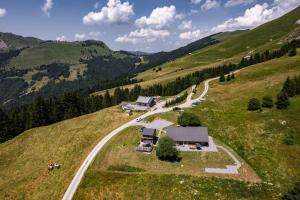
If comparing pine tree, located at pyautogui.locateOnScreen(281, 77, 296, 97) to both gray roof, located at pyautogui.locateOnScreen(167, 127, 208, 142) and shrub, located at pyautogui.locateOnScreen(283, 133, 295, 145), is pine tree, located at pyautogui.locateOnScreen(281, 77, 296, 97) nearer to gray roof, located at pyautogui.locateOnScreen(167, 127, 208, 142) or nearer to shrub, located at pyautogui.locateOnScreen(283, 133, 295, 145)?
shrub, located at pyautogui.locateOnScreen(283, 133, 295, 145)

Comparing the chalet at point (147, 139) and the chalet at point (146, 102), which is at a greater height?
the chalet at point (146, 102)

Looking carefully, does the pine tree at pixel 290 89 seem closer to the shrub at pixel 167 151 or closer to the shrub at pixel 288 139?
the shrub at pixel 288 139

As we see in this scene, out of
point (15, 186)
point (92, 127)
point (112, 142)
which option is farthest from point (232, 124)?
point (15, 186)

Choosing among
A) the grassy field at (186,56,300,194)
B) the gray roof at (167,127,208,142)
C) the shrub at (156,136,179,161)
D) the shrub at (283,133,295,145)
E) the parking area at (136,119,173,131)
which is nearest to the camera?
the shrub at (156,136,179,161)

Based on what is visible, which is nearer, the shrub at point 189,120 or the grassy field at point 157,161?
the grassy field at point 157,161

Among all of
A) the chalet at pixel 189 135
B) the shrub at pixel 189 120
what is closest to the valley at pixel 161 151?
Answer: the shrub at pixel 189 120

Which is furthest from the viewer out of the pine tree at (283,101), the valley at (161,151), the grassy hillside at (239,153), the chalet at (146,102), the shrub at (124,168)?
the chalet at (146,102)

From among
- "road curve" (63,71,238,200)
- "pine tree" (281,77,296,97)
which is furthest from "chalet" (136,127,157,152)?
"pine tree" (281,77,296,97)
